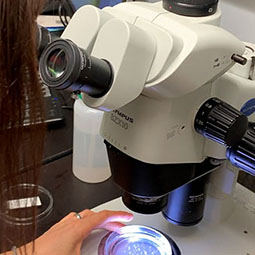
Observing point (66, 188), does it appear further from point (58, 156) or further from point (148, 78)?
point (148, 78)

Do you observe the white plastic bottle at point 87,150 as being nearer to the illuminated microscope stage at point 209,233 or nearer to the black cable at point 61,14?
the illuminated microscope stage at point 209,233

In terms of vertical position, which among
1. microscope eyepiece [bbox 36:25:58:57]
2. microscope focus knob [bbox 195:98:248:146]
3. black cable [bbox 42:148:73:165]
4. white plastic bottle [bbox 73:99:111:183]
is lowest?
black cable [bbox 42:148:73:165]

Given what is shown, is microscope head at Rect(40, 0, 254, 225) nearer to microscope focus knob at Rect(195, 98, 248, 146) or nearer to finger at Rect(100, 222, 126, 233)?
microscope focus knob at Rect(195, 98, 248, 146)

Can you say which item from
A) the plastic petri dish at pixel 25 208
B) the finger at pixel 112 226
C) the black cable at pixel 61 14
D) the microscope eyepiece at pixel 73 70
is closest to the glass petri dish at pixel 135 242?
the finger at pixel 112 226

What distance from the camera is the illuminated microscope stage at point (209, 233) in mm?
978

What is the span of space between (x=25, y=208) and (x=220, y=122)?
1.45 feet

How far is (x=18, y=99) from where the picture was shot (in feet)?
2.17

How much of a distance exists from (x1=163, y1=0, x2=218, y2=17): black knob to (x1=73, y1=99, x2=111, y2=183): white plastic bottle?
0.49 metres

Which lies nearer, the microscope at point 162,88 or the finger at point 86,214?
the microscope at point 162,88

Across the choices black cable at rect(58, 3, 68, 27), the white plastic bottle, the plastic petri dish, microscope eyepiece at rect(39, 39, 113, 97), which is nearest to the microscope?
microscope eyepiece at rect(39, 39, 113, 97)

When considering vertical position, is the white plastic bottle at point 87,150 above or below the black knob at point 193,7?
below

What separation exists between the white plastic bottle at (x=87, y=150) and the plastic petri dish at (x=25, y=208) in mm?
110

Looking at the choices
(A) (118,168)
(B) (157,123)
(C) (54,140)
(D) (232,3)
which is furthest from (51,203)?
(D) (232,3)

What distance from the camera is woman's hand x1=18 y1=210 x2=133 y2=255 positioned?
942mm
